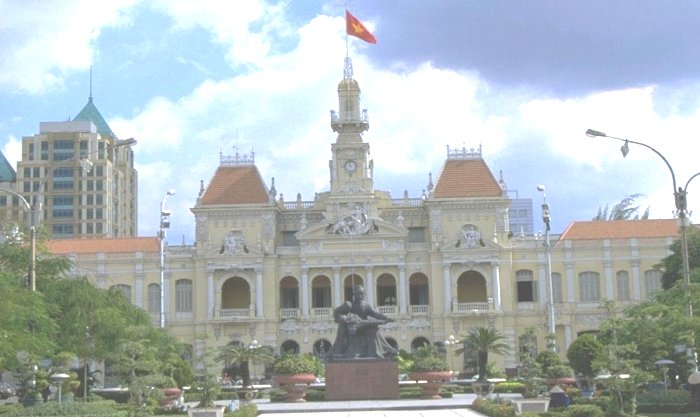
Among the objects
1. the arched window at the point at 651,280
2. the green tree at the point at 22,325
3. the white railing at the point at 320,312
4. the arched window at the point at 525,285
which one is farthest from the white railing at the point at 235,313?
the green tree at the point at 22,325

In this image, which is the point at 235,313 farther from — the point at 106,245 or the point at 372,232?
the point at 106,245

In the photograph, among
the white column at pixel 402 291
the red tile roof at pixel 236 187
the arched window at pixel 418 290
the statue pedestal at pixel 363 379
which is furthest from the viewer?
the arched window at pixel 418 290

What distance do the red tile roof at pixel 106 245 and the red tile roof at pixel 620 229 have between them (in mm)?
31196

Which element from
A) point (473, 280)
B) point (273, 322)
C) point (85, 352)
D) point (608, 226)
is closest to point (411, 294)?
point (473, 280)

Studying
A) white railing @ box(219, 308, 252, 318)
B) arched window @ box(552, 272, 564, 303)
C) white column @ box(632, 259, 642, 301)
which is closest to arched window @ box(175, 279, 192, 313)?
white railing @ box(219, 308, 252, 318)

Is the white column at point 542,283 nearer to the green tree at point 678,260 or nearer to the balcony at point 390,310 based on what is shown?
the balcony at point 390,310

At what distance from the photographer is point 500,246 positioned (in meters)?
77.2

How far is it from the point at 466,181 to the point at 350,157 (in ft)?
28.7

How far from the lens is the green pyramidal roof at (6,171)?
133 meters

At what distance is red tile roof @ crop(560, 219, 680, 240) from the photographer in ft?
261

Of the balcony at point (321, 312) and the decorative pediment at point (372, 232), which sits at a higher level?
the decorative pediment at point (372, 232)

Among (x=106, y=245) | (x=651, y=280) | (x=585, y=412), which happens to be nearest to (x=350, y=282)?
(x=106, y=245)

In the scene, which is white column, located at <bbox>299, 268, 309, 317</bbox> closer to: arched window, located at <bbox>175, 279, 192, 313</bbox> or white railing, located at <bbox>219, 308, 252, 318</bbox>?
white railing, located at <bbox>219, 308, 252, 318</bbox>

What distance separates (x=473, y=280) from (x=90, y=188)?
65.7 meters
